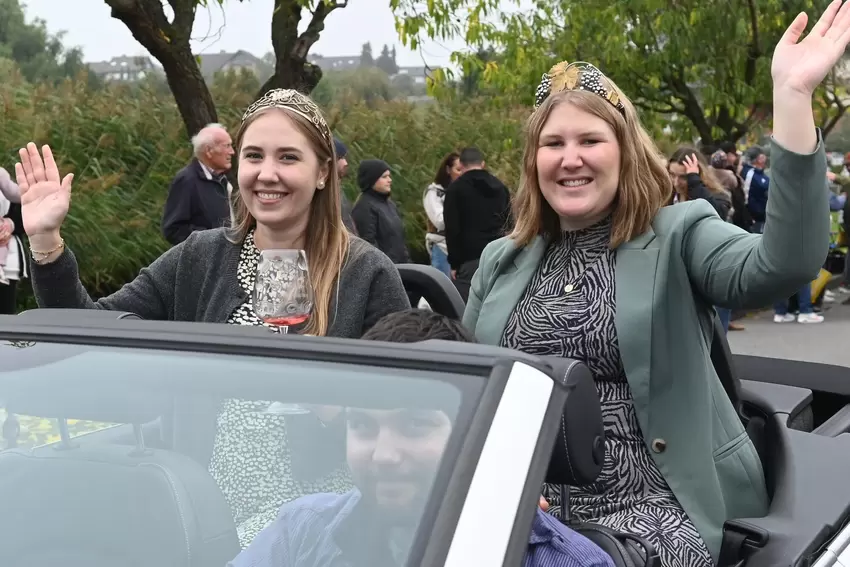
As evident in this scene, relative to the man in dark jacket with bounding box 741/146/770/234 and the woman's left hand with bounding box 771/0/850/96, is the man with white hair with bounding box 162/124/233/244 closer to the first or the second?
the woman's left hand with bounding box 771/0/850/96

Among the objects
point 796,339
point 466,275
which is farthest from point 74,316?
point 796,339

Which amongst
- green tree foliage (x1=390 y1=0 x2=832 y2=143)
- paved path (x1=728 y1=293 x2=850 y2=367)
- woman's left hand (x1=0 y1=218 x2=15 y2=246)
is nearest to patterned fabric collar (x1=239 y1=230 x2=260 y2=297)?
woman's left hand (x1=0 y1=218 x2=15 y2=246)

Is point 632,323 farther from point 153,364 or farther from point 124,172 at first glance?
point 124,172

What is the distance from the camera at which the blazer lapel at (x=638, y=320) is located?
241cm

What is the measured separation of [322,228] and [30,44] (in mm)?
17427

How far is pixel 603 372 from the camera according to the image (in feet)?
8.10

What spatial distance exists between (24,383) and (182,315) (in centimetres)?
106

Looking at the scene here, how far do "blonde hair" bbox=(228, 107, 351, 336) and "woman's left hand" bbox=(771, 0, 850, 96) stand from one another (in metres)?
1.21

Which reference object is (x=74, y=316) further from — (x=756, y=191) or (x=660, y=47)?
(x=660, y=47)

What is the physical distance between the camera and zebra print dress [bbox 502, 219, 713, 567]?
7.44 feet

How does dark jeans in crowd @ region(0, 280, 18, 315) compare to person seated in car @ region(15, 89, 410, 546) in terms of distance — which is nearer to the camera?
person seated in car @ region(15, 89, 410, 546)

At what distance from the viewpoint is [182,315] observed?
9.80 feet

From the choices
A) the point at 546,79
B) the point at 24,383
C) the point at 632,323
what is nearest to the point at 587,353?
the point at 632,323

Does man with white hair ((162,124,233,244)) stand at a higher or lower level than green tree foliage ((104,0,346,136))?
lower
